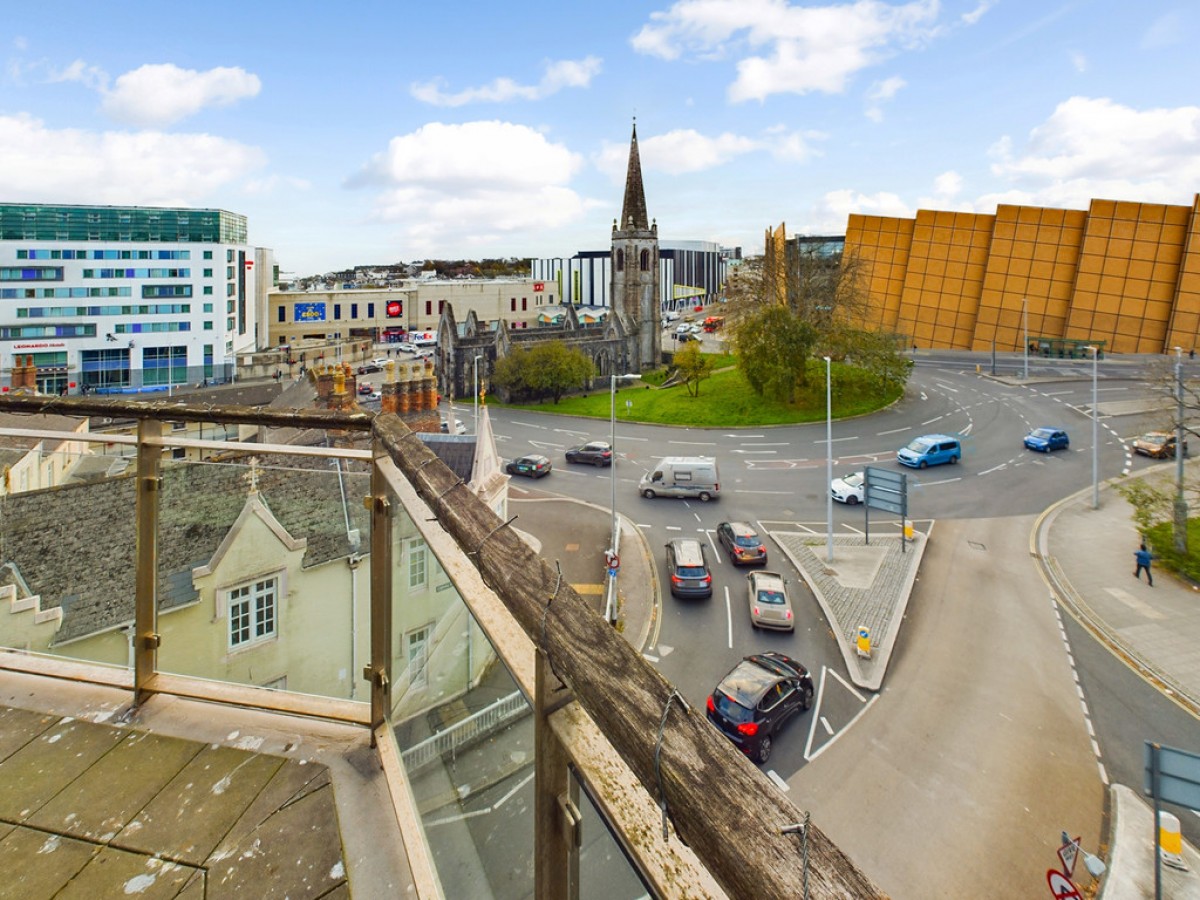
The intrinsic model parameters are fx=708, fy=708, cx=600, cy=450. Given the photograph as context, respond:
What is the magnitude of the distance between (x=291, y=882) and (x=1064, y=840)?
492 inches

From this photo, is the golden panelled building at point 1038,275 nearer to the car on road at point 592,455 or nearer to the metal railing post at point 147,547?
the car on road at point 592,455

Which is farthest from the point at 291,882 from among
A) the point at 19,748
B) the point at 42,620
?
the point at 42,620

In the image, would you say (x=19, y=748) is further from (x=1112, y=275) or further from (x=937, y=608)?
(x=1112, y=275)

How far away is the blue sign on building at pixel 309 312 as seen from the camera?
3260 inches

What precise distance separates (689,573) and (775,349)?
25361mm

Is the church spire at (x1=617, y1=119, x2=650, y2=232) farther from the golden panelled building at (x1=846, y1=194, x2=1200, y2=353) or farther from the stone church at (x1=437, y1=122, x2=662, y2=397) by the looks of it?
the golden panelled building at (x1=846, y1=194, x2=1200, y2=353)

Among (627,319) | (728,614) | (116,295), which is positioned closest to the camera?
(728,614)

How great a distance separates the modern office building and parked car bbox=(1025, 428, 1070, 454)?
59002 mm

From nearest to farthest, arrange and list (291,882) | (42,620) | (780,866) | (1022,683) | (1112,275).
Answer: (780,866)
(291,882)
(42,620)
(1022,683)
(1112,275)

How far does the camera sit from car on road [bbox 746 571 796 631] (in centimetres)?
1859

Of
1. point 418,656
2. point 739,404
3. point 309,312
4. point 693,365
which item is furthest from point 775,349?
point 309,312

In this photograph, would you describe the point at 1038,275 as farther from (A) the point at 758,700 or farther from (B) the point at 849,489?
(A) the point at 758,700

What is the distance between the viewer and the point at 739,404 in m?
46.5

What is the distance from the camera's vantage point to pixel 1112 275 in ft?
188
